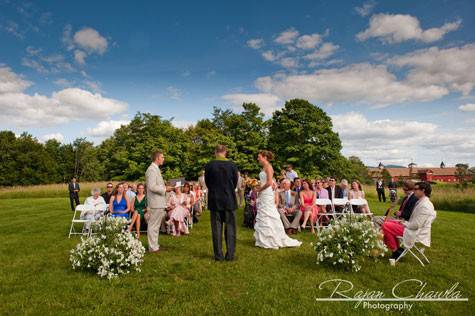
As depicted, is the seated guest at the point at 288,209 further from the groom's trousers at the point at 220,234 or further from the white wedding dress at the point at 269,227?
the groom's trousers at the point at 220,234

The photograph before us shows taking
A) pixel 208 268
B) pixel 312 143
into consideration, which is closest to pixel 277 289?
pixel 208 268

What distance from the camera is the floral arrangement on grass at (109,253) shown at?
485cm

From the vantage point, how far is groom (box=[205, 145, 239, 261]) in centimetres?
577

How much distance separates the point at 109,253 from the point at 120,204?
396 centimetres

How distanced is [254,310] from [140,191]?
18.9 ft

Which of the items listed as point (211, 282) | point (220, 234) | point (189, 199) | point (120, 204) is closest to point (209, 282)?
point (211, 282)

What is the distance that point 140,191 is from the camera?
855 cm

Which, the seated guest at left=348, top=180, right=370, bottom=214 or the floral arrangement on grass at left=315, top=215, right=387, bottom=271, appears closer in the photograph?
the floral arrangement on grass at left=315, top=215, right=387, bottom=271

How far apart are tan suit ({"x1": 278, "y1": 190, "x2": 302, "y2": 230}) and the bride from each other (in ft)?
5.75

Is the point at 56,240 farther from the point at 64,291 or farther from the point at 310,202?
the point at 310,202

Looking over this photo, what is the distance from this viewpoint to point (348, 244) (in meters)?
5.02

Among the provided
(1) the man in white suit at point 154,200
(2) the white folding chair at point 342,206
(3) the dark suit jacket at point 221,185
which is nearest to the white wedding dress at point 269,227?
(3) the dark suit jacket at point 221,185

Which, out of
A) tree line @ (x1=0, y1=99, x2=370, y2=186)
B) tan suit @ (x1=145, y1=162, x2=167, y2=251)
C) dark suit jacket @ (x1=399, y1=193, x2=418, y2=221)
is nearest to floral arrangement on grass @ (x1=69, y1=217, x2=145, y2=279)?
tan suit @ (x1=145, y1=162, x2=167, y2=251)

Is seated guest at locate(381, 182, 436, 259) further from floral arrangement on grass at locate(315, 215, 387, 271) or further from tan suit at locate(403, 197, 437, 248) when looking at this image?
floral arrangement on grass at locate(315, 215, 387, 271)
